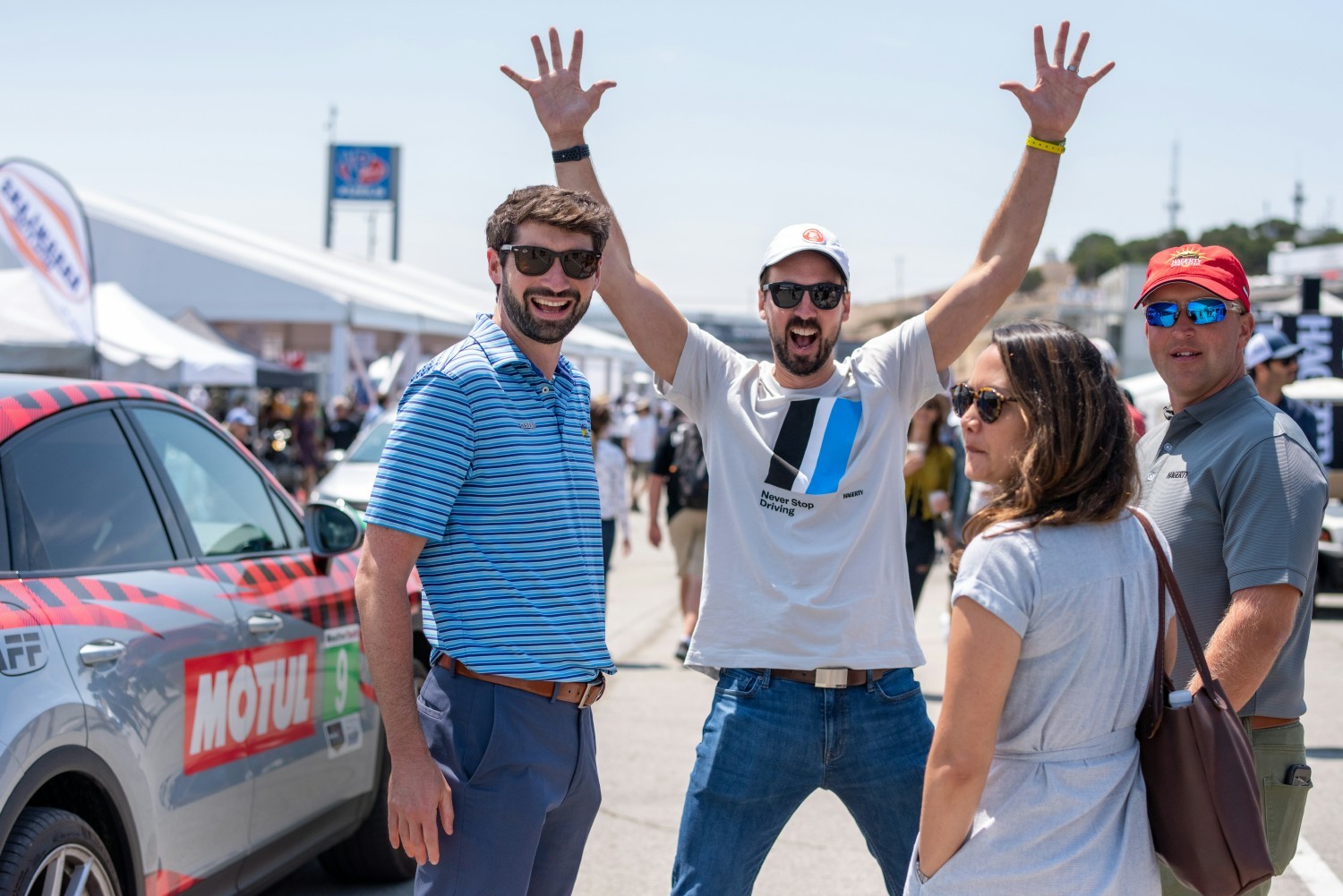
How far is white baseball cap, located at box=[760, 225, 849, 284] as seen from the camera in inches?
129

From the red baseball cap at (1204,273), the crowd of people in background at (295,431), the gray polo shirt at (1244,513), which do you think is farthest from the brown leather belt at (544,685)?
the crowd of people in background at (295,431)

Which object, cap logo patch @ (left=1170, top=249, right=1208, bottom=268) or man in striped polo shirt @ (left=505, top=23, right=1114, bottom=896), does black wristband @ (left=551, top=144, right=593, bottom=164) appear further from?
cap logo patch @ (left=1170, top=249, right=1208, bottom=268)

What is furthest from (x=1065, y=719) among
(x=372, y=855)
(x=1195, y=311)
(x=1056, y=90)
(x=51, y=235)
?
(x=51, y=235)

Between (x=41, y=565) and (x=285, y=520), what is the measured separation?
1.40 metres

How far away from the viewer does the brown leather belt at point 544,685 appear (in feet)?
8.84

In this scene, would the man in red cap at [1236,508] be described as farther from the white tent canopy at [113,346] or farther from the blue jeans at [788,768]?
the white tent canopy at [113,346]

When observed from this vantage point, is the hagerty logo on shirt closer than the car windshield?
Yes

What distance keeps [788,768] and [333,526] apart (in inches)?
74.1

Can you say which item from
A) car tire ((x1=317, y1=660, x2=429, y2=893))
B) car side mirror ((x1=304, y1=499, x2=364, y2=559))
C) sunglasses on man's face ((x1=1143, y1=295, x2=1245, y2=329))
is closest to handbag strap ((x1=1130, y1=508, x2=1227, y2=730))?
sunglasses on man's face ((x1=1143, y1=295, x2=1245, y2=329))

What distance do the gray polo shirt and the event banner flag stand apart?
11303mm

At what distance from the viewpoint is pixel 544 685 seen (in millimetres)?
2717

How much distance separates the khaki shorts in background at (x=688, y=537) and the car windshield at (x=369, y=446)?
440 cm

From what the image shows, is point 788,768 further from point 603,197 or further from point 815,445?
point 603,197

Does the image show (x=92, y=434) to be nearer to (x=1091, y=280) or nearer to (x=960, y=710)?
(x=960, y=710)
